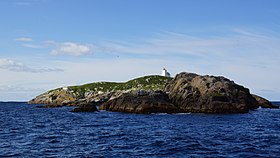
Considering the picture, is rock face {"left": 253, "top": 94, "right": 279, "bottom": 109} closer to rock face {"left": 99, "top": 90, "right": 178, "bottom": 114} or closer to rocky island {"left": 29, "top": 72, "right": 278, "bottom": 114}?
rocky island {"left": 29, "top": 72, "right": 278, "bottom": 114}

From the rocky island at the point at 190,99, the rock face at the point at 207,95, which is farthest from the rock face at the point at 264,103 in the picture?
the rock face at the point at 207,95

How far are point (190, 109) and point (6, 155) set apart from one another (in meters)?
63.7

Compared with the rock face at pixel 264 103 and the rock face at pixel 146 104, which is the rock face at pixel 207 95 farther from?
the rock face at pixel 264 103

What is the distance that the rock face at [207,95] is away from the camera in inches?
3561

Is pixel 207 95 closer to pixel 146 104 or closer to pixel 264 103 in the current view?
pixel 146 104

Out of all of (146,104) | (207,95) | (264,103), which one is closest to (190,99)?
(207,95)

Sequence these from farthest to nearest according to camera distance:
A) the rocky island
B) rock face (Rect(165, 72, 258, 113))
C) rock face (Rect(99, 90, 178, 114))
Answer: rock face (Rect(99, 90, 178, 114)) → the rocky island → rock face (Rect(165, 72, 258, 113))

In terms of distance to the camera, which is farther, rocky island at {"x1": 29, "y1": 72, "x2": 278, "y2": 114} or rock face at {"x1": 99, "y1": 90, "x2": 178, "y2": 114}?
rock face at {"x1": 99, "y1": 90, "x2": 178, "y2": 114}

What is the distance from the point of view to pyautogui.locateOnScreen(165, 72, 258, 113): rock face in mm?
90438

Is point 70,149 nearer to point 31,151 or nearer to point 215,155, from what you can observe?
point 31,151

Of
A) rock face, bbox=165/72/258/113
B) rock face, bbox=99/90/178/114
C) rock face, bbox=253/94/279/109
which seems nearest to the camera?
rock face, bbox=165/72/258/113

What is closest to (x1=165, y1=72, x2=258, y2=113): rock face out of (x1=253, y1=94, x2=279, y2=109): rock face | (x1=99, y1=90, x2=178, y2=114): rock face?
(x1=99, y1=90, x2=178, y2=114): rock face

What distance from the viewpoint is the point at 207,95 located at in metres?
93.5

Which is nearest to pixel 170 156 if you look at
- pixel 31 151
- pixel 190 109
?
pixel 31 151
